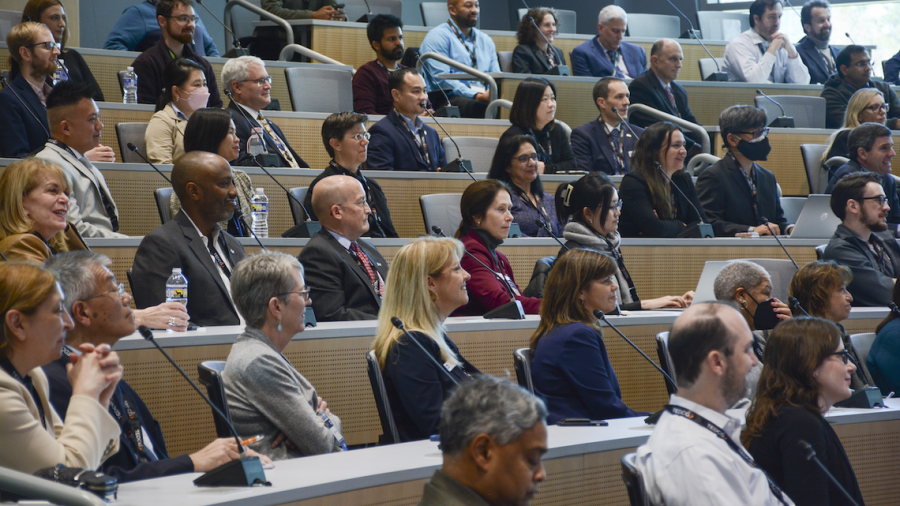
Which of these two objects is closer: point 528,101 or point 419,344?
point 419,344

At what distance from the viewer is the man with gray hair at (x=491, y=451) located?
1.33 m

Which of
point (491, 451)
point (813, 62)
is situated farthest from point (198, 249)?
point (813, 62)

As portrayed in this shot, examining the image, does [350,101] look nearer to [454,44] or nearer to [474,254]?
[454,44]

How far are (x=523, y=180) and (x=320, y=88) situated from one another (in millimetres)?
1699

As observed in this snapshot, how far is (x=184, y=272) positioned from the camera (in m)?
3.02

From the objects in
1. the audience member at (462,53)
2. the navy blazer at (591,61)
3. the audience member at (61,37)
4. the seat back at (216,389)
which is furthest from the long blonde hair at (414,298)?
the navy blazer at (591,61)

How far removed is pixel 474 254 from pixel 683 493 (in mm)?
1961

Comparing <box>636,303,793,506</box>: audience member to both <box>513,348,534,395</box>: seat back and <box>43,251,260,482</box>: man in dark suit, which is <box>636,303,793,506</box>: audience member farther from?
<box>43,251,260,482</box>: man in dark suit

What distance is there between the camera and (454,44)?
6.52 metres

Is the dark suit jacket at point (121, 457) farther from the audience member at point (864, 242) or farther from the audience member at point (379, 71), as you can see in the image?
the audience member at point (379, 71)

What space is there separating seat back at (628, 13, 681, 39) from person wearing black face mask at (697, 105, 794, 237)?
352 centimetres

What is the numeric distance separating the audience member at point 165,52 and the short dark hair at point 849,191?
305 centimetres

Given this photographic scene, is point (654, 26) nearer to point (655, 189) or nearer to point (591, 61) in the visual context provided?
point (591, 61)

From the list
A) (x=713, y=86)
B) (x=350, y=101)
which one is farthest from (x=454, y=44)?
(x=713, y=86)
